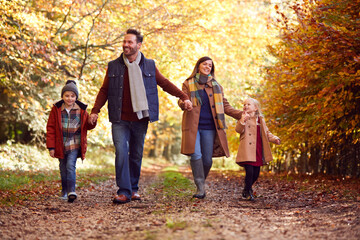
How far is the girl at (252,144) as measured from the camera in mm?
6609

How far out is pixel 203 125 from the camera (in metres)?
6.65

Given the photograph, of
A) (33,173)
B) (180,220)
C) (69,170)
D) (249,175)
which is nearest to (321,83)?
(249,175)

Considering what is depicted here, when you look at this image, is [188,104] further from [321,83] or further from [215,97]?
[321,83]

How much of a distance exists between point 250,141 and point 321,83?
2986 mm

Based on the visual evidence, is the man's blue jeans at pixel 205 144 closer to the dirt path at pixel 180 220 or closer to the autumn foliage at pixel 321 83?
the dirt path at pixel 180 220

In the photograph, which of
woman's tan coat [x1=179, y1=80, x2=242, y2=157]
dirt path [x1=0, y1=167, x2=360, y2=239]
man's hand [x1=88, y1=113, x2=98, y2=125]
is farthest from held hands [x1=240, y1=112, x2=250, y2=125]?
man's hand [x1=88, y1=113, x2=98, y2=125]

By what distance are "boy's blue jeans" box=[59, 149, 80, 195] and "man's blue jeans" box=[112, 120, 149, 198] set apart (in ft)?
2.65

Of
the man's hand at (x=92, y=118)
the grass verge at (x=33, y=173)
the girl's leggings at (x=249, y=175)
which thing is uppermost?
the man's hand at (x=92, y=118)

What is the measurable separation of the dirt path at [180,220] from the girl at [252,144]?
1.40 ft

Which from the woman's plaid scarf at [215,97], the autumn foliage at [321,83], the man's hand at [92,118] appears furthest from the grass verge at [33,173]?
the autumn foliage at [321,83]

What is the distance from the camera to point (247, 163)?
6.64 metres

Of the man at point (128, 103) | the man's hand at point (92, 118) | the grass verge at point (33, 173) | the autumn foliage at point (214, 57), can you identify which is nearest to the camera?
the man at point (128, 103)

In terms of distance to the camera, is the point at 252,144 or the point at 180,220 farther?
the point at 252,144

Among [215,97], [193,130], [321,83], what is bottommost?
[193,130]
